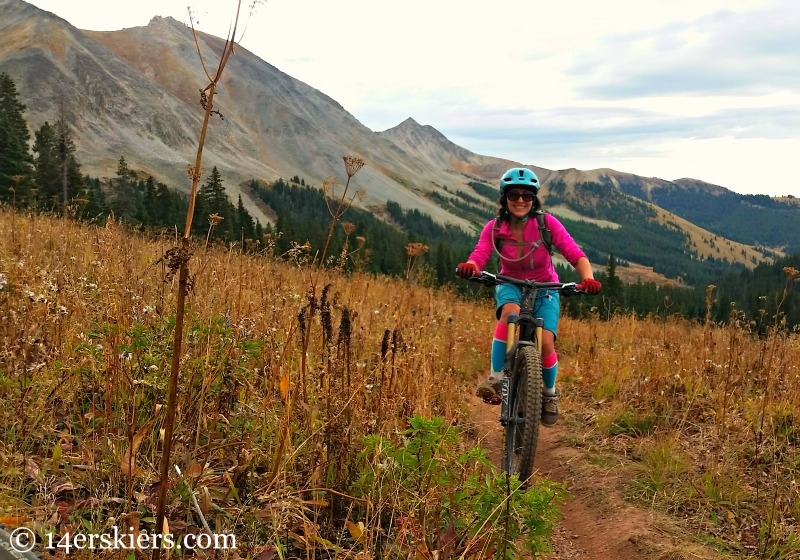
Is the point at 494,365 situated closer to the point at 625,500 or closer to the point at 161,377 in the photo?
the point at 625,500

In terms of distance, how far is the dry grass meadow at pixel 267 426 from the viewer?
2.66 metres

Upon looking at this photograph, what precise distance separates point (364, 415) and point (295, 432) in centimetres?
51

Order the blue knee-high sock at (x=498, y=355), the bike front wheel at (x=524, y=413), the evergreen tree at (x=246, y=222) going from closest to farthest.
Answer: the bike front wheel at (x=524, y=413)
the blue knee-high sock at (x=498, y=355)
the evergreen tree at (x=246, y=222)

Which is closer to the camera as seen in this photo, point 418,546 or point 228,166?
point 418,546

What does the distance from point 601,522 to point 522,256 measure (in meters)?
2.58

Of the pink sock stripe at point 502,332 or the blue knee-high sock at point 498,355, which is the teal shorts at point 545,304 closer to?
the pink sock stripe at point 502,332

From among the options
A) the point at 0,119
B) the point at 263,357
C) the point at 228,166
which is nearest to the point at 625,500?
the point at 263,357

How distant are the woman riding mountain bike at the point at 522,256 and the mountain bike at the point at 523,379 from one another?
0.45ft

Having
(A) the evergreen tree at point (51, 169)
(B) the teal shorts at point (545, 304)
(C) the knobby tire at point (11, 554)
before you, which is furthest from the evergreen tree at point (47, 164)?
(C) the knobby tire at point (11, 554)

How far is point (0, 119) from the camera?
1430 inches

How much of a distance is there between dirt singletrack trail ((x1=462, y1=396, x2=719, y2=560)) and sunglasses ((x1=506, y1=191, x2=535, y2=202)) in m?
2.42

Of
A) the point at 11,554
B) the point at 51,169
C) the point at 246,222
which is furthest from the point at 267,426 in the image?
the point at 51,169

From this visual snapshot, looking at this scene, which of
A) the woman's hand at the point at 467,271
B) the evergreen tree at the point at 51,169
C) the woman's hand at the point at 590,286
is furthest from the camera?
the evergreen tree at the point at 51,169

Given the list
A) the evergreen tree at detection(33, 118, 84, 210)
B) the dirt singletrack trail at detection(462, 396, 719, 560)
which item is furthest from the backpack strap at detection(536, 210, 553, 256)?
the evergreen tree at detection(33, 118, 84, 210)
